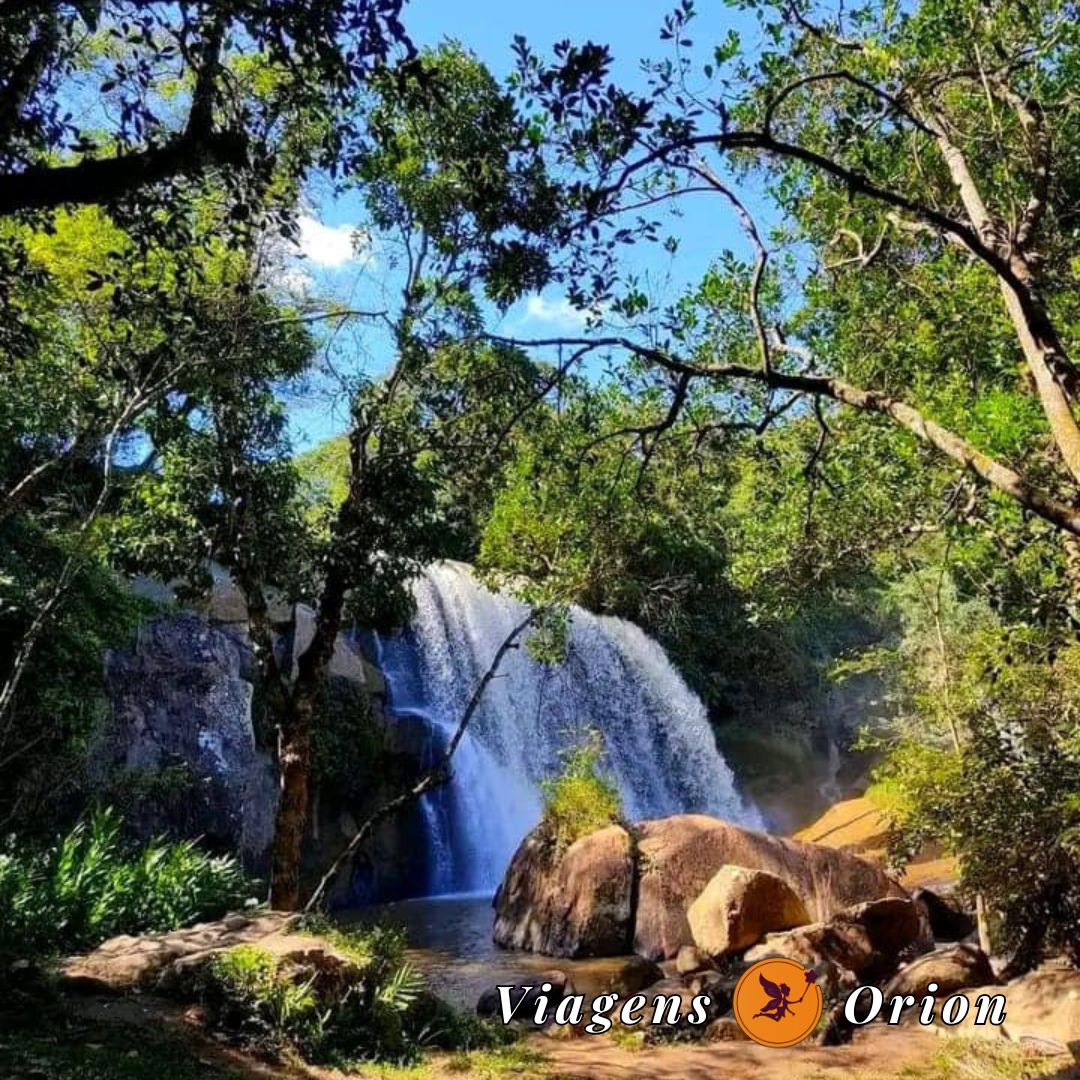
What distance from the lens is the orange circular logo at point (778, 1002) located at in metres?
7.72

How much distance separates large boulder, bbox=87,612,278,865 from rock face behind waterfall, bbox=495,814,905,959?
4126 millimetres

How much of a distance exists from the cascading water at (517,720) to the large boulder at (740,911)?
6.73m

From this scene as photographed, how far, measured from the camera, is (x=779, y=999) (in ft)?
27.8

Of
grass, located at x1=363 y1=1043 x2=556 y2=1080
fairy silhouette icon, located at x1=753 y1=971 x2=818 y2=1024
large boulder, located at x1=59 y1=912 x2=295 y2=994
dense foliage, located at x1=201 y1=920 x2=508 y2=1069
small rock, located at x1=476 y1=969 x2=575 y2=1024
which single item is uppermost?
large boulder, located at x1=59 y1=912 x2=295 y2=994

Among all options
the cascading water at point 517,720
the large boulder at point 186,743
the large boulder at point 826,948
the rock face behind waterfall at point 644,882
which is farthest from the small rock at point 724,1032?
the cascading water at point 517,720

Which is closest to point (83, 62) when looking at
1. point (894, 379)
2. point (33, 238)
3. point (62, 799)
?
point (33, 238)

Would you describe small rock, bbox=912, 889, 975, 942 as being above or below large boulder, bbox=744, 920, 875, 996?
below

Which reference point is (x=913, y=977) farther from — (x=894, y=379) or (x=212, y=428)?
(x=212, y=428)

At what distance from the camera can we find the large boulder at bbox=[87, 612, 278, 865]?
12.9m

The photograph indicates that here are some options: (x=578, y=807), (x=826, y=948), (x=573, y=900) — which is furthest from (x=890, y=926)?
(x=578, y=807)

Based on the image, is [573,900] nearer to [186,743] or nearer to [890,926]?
[890,926]

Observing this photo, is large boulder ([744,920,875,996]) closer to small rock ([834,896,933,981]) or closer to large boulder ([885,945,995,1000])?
small rock ([834,896,933,981])

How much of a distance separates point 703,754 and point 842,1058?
1605 cm

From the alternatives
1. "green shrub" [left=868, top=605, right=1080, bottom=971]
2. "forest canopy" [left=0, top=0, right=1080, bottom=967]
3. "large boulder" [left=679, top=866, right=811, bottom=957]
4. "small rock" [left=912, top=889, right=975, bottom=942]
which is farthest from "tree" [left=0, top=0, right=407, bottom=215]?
"small rock" [left=912, top=889, right=975, bottom=942]
